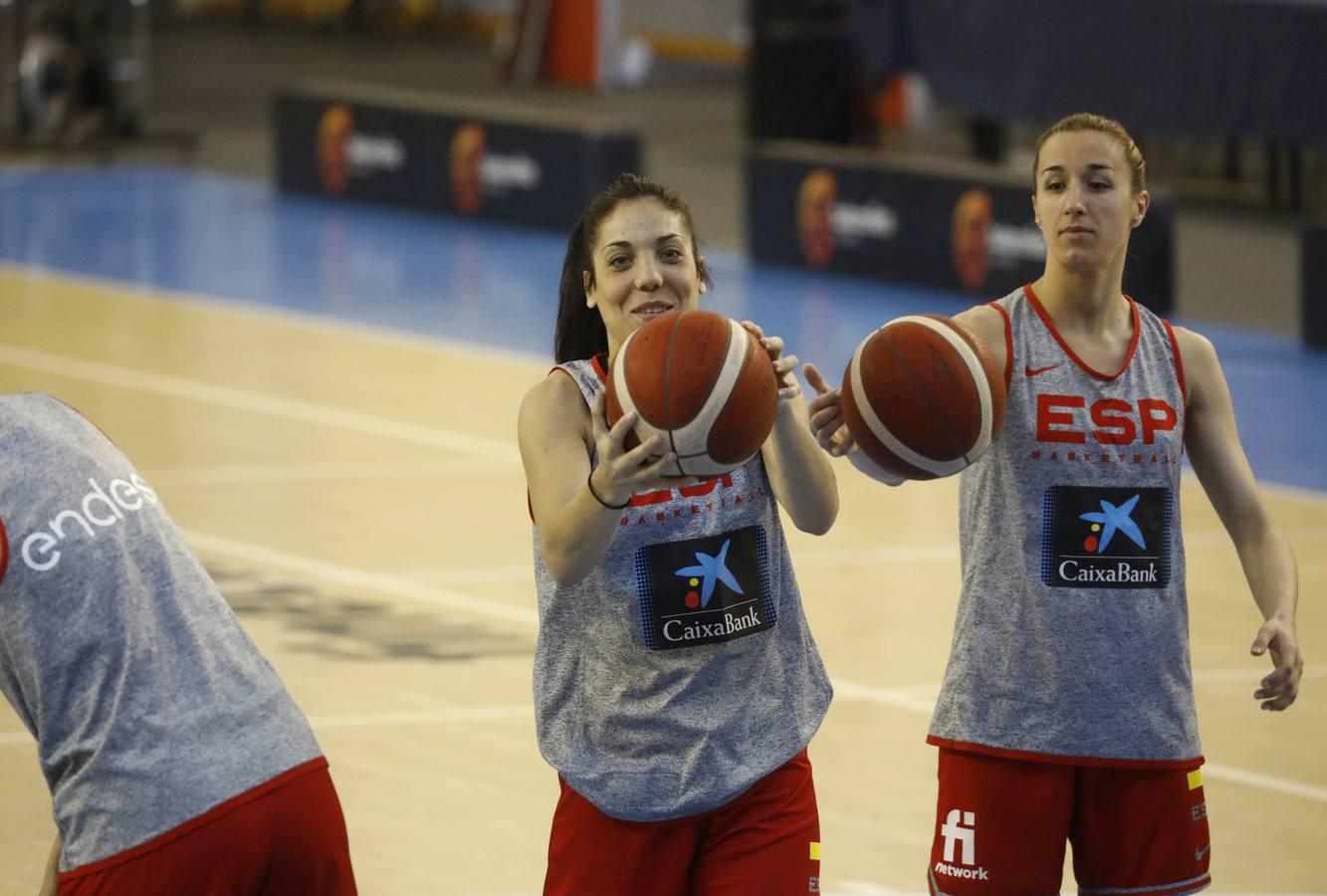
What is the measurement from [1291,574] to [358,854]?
2820 mm

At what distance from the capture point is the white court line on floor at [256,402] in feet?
36.3

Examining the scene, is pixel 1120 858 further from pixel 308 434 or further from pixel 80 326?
pixel 80 326

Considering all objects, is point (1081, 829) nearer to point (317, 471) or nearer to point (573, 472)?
point (573, 472)

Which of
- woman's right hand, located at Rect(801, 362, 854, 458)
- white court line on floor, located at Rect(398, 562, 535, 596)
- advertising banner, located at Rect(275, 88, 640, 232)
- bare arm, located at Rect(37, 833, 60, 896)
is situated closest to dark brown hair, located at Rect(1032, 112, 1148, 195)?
woman's right hand, located at Rect(801, 362, 854, 458)

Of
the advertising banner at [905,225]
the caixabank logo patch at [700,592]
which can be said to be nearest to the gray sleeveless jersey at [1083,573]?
the caixabank logo patch at [700,592]

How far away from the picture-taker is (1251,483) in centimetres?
441

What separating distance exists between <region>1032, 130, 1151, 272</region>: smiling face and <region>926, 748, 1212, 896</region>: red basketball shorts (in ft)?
3.15

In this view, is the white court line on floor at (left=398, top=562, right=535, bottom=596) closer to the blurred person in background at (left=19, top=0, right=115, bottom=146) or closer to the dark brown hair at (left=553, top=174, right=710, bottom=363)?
the dark brown hair at (left=553, top=174, right=710, bottom=363)

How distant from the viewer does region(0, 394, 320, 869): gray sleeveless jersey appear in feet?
11.1

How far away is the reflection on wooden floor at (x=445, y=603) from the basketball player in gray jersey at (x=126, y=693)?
247cm

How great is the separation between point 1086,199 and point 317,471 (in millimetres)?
6674

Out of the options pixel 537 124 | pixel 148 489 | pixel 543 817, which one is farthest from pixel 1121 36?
pixel 148 489

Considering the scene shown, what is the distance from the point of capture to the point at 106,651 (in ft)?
11.2

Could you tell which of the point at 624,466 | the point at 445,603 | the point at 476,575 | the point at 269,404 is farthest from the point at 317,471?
the point at 624,466
